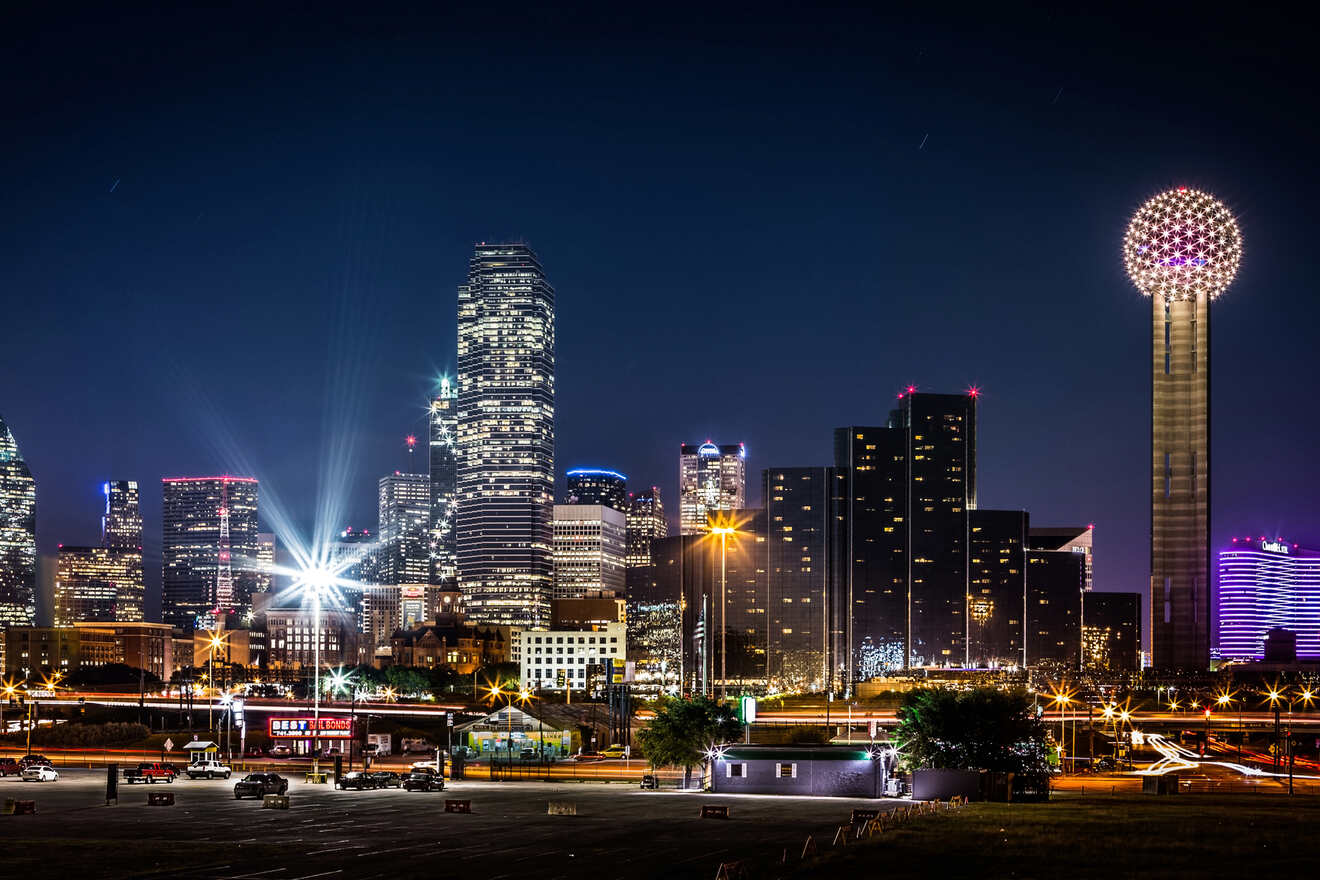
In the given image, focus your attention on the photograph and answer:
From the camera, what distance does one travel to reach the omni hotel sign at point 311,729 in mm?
137500

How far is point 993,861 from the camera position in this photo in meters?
53.8

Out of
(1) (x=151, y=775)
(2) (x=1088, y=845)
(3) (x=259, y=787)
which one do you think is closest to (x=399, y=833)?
(3) (x=259, y=787)

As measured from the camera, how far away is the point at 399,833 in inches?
2532

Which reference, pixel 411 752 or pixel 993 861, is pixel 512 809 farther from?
pixel 411 752

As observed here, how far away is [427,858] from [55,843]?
16142mm

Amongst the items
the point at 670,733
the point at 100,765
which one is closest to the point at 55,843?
the point at 670,733

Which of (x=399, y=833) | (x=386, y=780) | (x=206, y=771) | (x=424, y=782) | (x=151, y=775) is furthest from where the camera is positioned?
(x=206, y=771)

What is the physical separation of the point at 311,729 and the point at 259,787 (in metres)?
52.9

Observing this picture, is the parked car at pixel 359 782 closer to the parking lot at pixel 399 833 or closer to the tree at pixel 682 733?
the parking lot at pixel 399 833

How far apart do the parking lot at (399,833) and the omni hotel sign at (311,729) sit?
43.2 metres

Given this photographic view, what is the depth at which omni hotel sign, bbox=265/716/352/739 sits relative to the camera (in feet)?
451

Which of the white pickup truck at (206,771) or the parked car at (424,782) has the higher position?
the parked car at (424,782)

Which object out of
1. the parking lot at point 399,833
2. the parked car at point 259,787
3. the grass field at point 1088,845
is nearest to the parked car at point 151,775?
the parking lot at point 399,833

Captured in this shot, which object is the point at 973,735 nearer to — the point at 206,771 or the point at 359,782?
the point at 359,782
